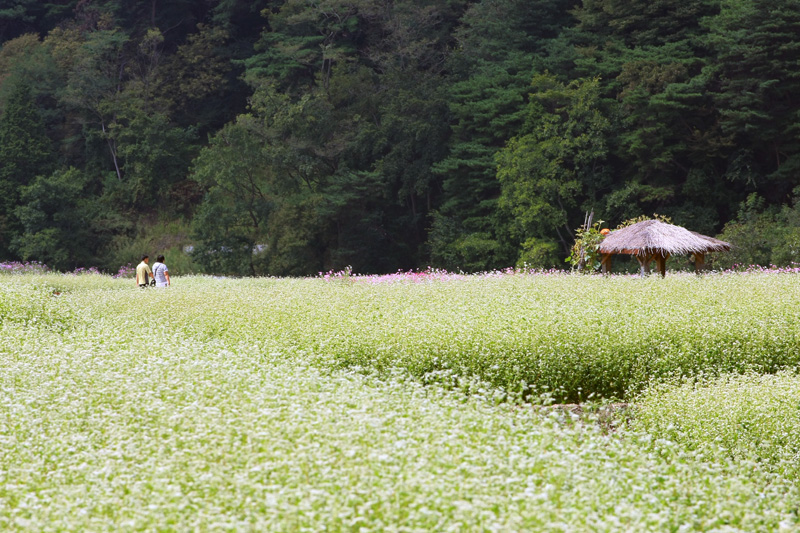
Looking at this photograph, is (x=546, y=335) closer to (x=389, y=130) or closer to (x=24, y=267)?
(x=389, y=130)

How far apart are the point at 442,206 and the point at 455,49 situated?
19.5ft

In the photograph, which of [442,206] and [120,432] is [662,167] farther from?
[120,432]

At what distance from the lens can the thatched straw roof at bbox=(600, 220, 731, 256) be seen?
1623 cm

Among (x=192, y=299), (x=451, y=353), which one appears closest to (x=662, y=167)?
(x=192, y=299)

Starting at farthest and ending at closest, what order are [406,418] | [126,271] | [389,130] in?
[126,271] → [389,130] → [406,418]

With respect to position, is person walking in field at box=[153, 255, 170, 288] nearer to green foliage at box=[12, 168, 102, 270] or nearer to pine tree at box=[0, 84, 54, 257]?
green foliage at box=[12, 168, 102, 270]

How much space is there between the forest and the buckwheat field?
13818 mm

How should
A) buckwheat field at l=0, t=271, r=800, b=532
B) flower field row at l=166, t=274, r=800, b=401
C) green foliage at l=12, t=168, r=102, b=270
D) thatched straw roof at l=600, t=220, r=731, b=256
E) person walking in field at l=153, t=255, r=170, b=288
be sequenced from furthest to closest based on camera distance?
1. green foliage at l=12, t=168, r=102, b=270
2. thatched straw roof at l=600, t=220, r=731, b=256
3. person walking in field at l=153, t=255, r=170, b=288
4. flower field row at l=166, t=274, r=800, b=401
5. buckwheat field at l=0, t=271, r=800, b=532

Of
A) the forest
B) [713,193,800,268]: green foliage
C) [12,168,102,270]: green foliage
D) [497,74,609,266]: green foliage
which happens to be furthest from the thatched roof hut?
[12,168,102,270]: green foliage

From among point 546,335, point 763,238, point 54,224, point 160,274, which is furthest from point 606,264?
point 54,224

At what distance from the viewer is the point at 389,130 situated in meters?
28.4

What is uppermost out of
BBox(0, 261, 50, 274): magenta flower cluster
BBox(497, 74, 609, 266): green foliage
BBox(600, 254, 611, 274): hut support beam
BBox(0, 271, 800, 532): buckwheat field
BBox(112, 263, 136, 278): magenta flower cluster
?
BBox(497, 74, 609, 266): green foliage

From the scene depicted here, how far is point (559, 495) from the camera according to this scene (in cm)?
398

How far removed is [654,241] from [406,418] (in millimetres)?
12442
